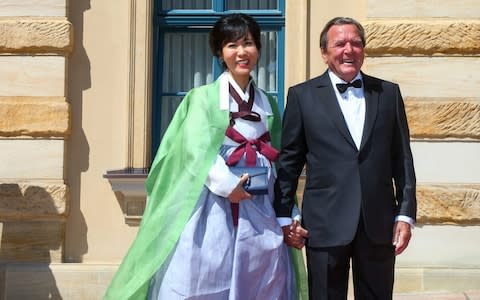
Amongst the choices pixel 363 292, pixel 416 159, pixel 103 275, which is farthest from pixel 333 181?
pixel 103 275

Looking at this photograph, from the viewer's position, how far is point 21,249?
21.4 ft

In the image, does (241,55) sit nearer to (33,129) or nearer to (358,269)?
(358,269)

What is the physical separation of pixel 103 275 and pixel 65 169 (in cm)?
77

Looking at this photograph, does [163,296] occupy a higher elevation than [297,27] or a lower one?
lower

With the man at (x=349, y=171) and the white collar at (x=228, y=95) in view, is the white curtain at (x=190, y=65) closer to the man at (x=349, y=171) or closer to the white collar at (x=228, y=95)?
the white collar at (x=228, y=95)

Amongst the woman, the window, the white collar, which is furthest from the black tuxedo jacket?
the window

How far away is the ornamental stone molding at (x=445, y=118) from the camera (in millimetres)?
6344

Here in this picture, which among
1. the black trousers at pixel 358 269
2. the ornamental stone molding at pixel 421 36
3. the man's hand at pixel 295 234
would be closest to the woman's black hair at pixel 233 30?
the man's hand at pixel 295 234

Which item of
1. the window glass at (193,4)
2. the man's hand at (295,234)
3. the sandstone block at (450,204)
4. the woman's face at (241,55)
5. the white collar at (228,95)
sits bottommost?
the sandstone block at (450,204)

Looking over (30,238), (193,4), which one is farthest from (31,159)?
(193,4)

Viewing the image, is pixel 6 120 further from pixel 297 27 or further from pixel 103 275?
pixel 297 27

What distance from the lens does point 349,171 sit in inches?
159

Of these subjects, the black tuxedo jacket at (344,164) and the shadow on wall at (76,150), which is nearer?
the black tuxedo jacket at (344,164)

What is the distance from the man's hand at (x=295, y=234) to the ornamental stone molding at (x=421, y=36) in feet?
8.03
